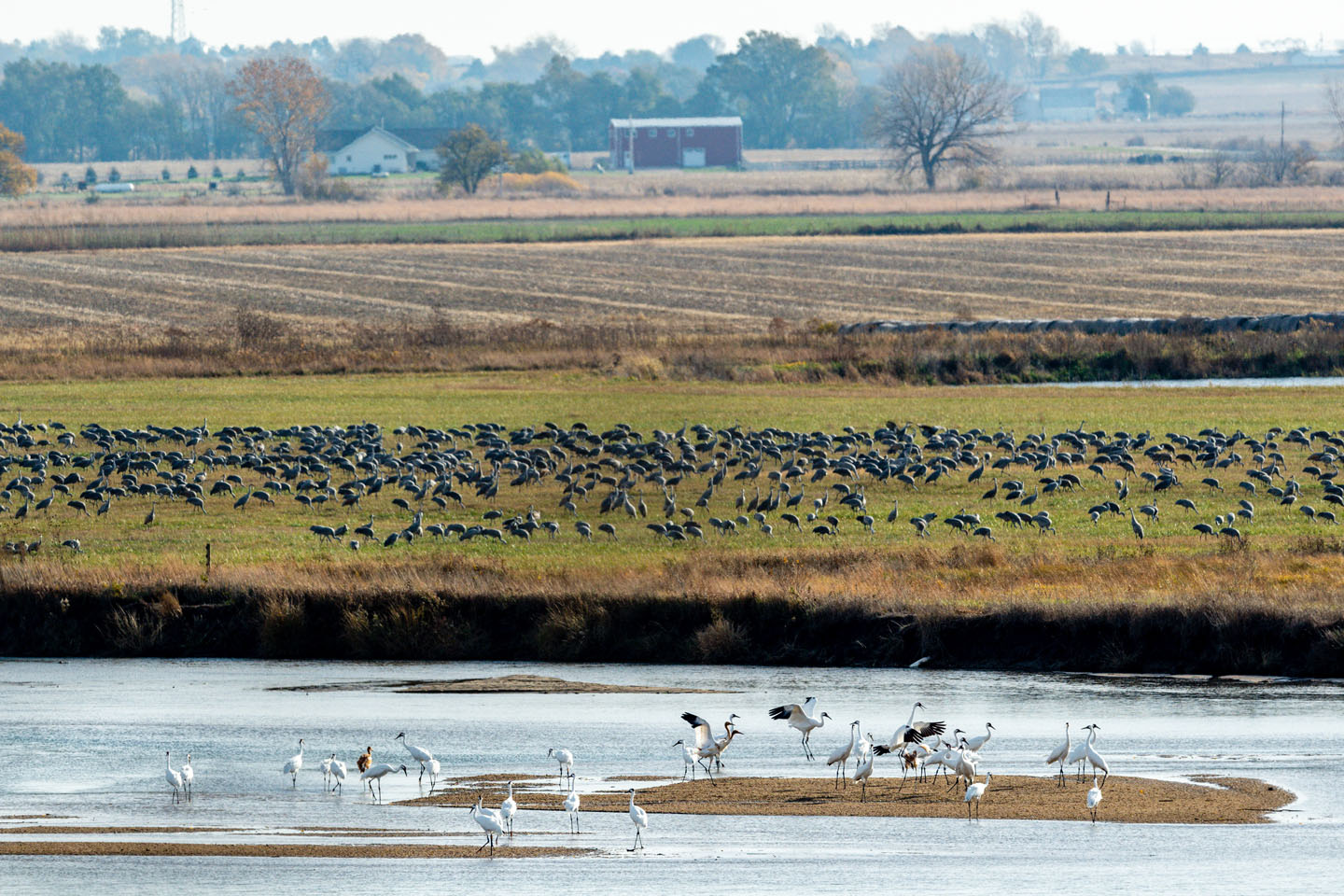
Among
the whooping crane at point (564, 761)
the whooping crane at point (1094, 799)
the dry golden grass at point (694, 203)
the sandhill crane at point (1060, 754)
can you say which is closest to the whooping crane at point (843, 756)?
the sandhill crane at point (1060, 754)

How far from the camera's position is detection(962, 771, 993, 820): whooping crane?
55.5ft

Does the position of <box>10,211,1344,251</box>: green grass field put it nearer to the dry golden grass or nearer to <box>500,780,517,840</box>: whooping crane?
the dry golden grass

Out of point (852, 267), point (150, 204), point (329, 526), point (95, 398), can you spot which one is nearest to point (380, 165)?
point (150, 204)

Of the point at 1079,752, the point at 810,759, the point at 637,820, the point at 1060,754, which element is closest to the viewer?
the point at 637,820

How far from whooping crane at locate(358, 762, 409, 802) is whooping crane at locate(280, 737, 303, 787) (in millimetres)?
664

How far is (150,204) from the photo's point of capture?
429 ft

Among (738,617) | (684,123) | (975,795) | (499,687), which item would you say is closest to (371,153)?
(684,123)

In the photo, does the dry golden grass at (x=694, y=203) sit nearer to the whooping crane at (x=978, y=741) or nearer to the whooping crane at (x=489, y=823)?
the whooping crane at (x=978, y=741)

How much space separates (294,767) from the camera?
1812 cm

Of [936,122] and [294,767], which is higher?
[936,122]

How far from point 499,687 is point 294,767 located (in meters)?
4.94

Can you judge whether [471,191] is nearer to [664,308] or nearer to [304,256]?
[304,256]

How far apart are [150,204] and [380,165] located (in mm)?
52012

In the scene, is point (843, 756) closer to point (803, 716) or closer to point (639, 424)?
point (803, 716)
